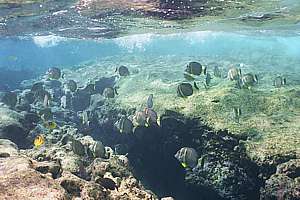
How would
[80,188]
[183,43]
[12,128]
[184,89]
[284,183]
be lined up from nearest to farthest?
A: [80,188] → [284,183] → [184,89] → [12,128] → [183,43]

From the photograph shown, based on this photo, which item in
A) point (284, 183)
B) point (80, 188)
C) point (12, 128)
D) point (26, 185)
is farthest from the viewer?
point (12, 128)

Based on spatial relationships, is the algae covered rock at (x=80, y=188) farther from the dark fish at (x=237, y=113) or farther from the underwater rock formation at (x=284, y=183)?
the dark fish at (x=237, y=113)

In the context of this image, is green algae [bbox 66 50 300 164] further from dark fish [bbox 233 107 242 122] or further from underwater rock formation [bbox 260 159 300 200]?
underwater rock formation [bbox 260 159 300 200]

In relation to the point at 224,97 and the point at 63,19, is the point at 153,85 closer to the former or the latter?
the point at 224,97

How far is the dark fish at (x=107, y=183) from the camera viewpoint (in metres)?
6.92

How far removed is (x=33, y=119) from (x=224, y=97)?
8528mm

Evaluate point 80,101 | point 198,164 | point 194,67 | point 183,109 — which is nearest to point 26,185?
point 198,164

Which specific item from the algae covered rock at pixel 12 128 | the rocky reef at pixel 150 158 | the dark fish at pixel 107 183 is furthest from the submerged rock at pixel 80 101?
the dark fish at pixel 107 183

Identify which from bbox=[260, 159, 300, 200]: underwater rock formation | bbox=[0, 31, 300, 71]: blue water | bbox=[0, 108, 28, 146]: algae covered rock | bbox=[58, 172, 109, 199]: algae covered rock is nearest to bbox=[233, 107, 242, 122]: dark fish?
bbox=[260, 159, 300, 200]: underwater rock formation

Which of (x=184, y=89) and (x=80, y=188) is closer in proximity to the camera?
(x=80, y=188)

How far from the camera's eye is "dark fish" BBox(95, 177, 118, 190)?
22.7 feet

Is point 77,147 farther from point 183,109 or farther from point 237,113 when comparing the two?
point 237,113

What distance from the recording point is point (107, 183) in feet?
23.0

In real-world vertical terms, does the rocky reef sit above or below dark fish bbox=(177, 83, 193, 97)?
below
